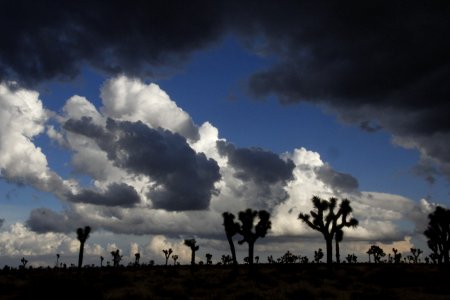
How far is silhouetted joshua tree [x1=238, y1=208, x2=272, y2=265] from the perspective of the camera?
39.4m

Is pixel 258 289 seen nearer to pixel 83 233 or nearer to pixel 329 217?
pixel 329 217

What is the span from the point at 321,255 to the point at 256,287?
4203 centimetres

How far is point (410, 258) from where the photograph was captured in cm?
6794

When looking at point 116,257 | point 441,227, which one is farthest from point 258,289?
point 116,257

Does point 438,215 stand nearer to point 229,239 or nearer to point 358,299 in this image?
point 229,239

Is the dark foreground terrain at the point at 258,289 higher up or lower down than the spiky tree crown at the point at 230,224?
lower down

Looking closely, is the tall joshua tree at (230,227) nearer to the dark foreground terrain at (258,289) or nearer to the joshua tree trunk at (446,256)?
the dark foreground terrain at (258,289)

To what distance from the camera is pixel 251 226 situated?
39.6 m

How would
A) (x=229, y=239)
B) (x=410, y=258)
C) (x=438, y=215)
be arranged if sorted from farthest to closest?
(x=410, y=258), (x=229, y=239), (x=438, y=215)

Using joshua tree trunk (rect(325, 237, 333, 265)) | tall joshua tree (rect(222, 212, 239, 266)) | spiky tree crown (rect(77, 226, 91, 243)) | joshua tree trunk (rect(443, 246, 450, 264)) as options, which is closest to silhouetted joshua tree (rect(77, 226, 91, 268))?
spiky tree crown (rect(77, 226, 91, 243))

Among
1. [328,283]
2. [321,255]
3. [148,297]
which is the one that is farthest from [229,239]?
[321,255]

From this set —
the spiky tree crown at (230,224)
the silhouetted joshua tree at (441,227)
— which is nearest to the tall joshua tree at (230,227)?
the spiky tree crown at (230,224)

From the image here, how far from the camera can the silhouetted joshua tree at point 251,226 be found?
129 feet

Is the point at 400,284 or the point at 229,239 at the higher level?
the point at 229,239
